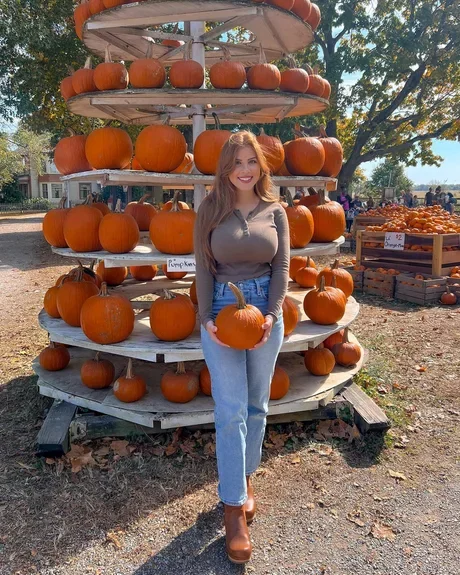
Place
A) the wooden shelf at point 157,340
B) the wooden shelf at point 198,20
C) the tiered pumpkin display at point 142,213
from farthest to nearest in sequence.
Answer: the tiered pumpkin display at point 142,213
the wooden shelf at point 198,20
the wooden shelf at point 157,340

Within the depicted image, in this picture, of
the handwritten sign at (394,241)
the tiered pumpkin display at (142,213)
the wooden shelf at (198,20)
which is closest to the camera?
the wooden shelf at (198,20)

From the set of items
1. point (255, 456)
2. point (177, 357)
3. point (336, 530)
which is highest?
point (177, 357)

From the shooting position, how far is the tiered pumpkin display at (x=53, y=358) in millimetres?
Answer: 4246

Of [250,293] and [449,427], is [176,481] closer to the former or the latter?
[250,293]

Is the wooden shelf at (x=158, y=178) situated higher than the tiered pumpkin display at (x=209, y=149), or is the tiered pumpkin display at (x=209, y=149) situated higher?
the tiered pumpkin display at (x=209, y=149)

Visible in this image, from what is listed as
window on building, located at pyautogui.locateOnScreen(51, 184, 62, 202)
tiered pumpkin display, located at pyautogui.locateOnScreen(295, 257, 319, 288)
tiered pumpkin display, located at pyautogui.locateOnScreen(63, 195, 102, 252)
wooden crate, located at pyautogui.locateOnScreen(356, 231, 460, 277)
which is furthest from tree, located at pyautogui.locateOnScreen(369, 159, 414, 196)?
tiered pumpkin display, located at pyautogui.locateOnScreen(63, 195, 102, 252)

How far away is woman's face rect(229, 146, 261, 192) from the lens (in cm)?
254

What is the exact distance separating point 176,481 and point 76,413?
3.67ft

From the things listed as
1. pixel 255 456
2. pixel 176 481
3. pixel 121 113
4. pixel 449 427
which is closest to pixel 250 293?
pixel 255 456

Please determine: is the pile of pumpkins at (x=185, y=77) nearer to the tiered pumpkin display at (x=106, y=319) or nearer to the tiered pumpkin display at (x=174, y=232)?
the tiered pumpkin display at (x=174, y=232)

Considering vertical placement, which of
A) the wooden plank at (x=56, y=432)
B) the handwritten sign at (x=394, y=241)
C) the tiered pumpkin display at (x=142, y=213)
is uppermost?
Answer: the tiered pumpkin display at (x=142, y=213)

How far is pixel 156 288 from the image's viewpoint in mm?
5121

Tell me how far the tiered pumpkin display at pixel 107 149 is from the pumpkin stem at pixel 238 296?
1.84 metres

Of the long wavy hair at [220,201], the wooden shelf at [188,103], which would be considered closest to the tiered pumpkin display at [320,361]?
the long wavy hair at [220,201]
